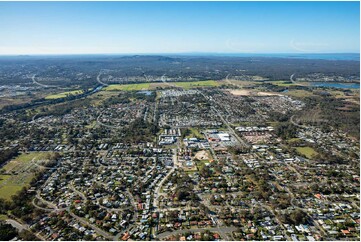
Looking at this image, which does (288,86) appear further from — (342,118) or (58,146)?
(58,146)

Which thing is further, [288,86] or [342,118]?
[288,86]

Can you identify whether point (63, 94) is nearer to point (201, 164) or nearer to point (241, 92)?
point (241, 92)

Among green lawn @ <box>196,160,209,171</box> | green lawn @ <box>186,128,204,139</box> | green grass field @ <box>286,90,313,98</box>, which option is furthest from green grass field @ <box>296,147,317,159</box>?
green grass field @ <box>286,90,313,98</box>

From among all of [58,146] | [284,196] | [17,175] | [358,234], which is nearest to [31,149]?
[58,146]

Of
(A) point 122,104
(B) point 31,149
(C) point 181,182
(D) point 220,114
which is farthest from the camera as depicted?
(A) point 122,104

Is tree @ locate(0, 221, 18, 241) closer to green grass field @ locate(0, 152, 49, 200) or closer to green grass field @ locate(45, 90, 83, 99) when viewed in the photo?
green grass field @ locate(0, 152, 49, 200)

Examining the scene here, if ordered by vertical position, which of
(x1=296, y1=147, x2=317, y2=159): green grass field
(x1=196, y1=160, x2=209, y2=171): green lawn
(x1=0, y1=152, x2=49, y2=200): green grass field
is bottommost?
(x1=0, y1=152, x2=49, y2=200): green grass field
